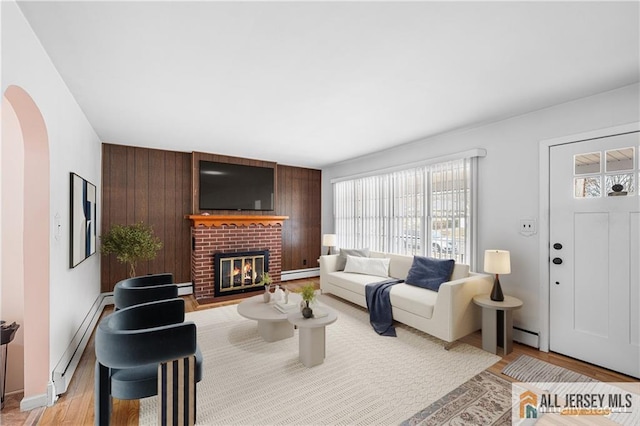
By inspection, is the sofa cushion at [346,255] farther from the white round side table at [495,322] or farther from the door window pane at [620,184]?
the door window pane at [620,184]

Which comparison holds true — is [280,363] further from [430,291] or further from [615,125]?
[615,125]

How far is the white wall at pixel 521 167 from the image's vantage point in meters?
2.66

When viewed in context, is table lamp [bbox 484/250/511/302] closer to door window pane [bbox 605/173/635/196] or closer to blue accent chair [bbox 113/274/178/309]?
door window pane [bbox 605/173/635/196]

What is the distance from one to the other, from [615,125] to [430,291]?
2.43 metres

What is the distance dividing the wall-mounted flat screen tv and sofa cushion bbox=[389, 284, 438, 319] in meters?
3.25

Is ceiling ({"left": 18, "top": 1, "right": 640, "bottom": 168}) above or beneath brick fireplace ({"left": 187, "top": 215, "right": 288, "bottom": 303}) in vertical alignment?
above

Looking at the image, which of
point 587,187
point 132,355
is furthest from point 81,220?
point 587,187

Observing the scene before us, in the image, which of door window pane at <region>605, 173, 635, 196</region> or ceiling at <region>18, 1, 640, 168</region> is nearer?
ceiling at <region>18, 1, 640, 168</region>

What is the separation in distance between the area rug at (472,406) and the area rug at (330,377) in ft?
0.22

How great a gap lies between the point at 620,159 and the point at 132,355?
Result: 13.7 ft

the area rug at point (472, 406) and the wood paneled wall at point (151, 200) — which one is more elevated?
the wood paneled wall at point (151, 200)

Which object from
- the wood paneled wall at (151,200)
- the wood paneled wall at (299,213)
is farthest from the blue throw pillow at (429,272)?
the wood paneled wall at (151,200)

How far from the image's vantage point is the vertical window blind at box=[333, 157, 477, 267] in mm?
3756

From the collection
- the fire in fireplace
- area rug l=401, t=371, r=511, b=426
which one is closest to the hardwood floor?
area rug l=401, t=371, r=511, b=426
